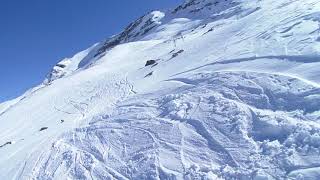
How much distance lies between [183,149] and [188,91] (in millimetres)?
4148

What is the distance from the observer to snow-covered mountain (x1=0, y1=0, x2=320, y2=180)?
404 inches

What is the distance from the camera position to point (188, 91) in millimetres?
15500

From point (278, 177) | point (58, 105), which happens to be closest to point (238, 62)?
point (278, 177)

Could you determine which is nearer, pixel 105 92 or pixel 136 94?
pixel 136 94

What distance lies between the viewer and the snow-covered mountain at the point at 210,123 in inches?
404

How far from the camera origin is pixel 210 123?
12.4 meters

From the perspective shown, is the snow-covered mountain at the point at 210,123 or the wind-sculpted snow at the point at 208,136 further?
the snow-covered mountain at the point at 210,123

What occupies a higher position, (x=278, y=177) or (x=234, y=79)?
(x=234, y=79)

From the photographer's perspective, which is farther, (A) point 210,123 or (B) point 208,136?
(A) point 210,123

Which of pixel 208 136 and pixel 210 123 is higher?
pixel 210 123

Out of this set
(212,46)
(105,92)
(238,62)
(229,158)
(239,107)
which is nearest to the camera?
(229,158)

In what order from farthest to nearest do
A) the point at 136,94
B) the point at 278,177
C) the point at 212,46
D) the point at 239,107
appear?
the point at 212,46
the point at 136,94
the point at 239,107
the point at 278,177

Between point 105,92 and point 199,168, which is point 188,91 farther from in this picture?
point 105,92

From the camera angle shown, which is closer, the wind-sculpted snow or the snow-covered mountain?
the wind-sculpted snow
